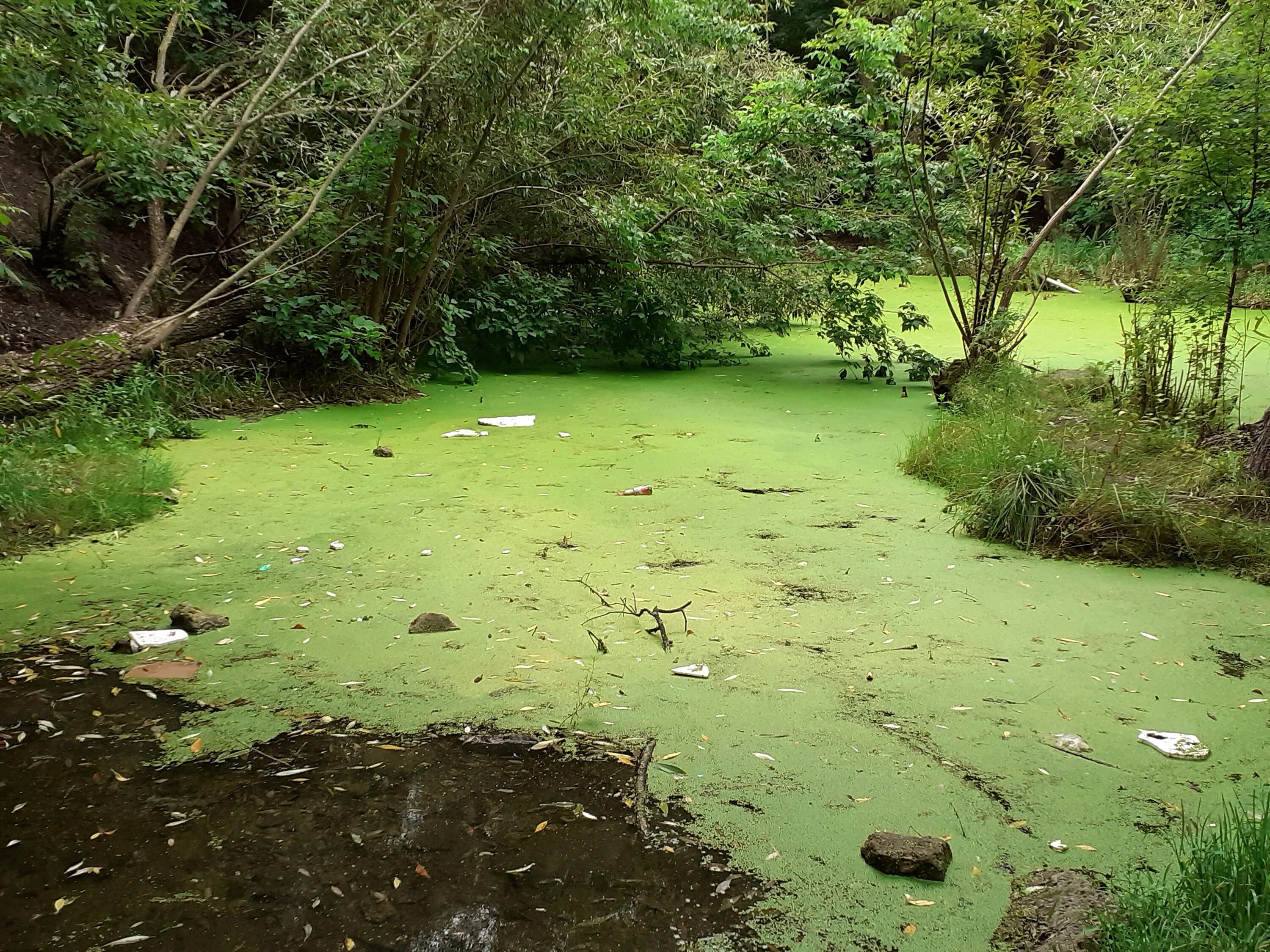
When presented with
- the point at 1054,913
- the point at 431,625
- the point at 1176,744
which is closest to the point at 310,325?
the point at 431,625

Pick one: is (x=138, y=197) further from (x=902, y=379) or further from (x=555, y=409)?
(x=902, y=379)

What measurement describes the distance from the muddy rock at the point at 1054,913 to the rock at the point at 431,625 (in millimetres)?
1595

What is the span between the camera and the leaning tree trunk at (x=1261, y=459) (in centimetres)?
360

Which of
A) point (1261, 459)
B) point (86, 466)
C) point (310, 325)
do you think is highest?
point (310, 325)

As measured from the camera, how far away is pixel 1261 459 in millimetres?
3631

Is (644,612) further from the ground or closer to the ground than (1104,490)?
closer to the ground

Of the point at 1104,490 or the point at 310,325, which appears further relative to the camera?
the point at 310,325

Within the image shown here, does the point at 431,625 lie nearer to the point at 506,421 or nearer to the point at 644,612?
the point at 644,612

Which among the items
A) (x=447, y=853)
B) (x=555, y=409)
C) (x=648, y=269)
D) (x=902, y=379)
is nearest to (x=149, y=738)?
(x=447, y=853)

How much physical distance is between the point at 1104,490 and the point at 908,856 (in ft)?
7.51

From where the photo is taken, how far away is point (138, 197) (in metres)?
5.49

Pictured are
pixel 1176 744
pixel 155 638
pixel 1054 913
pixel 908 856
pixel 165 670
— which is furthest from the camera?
pixel 155 638

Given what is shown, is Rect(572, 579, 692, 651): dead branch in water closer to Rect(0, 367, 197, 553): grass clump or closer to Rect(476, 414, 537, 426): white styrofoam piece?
Rect(0, 367, 197, 553): grass clump

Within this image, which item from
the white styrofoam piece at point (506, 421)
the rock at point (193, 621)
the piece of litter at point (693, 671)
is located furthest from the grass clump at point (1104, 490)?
the rock at point (193, 621)
